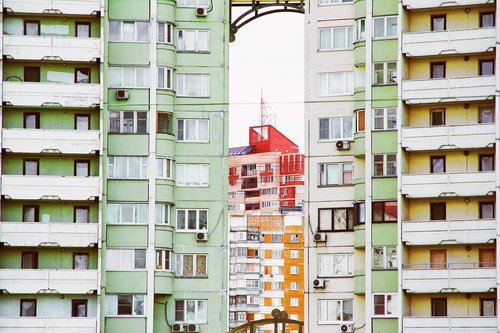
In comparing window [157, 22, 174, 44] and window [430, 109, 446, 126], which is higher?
window [157, 22, 174, 44]

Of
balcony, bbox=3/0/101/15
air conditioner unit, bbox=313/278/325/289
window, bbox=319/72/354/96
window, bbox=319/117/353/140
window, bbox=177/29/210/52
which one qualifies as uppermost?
balcony, bbox=3/0/101/15

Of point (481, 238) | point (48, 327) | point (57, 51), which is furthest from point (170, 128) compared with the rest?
point (481, 238)

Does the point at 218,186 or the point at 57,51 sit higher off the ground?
the point at 57,51

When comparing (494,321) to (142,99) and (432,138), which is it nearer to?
(432,138)

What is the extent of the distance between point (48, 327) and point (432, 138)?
882 inches

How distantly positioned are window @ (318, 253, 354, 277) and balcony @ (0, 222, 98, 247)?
481 inches

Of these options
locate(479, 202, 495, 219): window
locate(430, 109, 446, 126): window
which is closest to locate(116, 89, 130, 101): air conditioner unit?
locate(430, 109, 446, 126): window

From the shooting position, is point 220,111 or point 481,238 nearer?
point 481,238

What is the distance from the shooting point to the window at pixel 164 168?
81188 mm

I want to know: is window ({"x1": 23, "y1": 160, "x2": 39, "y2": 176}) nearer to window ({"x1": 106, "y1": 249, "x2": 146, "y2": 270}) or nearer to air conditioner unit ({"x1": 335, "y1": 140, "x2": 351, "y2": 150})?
window ({"x1": 106, "y1": 249, "x2": 146, "y2": 270})

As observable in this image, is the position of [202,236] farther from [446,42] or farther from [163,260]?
[446,42]

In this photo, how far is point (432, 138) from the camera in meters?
78.6

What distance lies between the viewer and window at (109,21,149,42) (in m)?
82.0

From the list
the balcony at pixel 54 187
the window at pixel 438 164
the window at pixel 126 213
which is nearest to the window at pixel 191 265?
Answer: the window at pixel 126 213
